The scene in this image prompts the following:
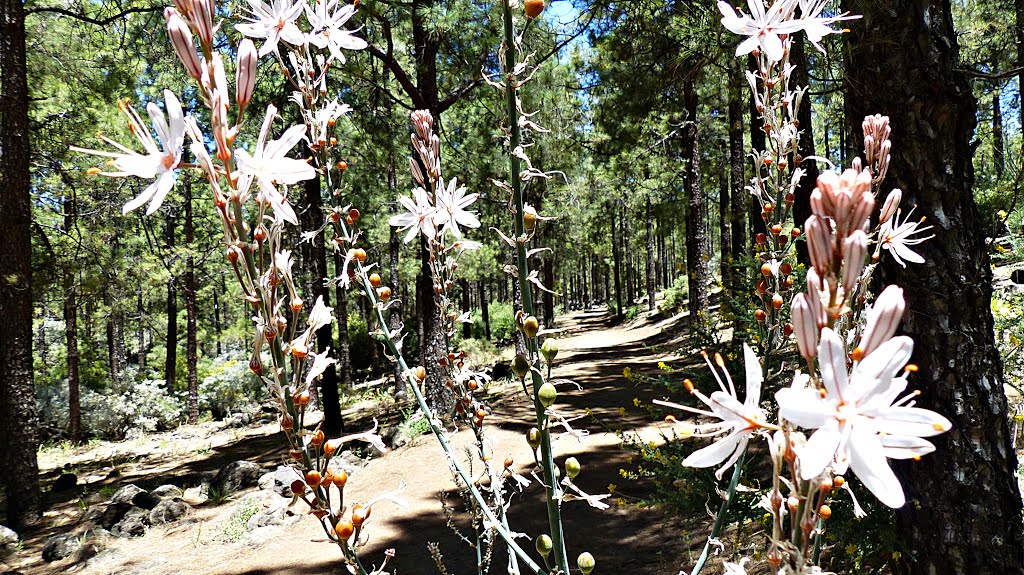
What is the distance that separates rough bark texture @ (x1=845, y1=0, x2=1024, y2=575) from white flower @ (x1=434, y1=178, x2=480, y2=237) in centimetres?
200

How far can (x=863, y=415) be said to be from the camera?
0.64m

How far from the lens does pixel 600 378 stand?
11.9 metres

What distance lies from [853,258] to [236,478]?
30.9 feet

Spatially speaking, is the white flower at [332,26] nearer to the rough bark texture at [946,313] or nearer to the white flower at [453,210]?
the white flower at [453,210]

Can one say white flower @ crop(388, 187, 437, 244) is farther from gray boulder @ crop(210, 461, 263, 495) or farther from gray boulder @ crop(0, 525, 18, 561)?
gray boulder @ crop(210, 461, 263, 495)

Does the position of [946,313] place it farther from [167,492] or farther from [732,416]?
[167,492]

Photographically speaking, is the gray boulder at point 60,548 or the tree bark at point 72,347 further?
the tree bark at point 72,347

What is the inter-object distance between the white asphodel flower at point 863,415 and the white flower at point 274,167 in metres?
0.68

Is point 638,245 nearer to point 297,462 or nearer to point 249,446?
point 249,446

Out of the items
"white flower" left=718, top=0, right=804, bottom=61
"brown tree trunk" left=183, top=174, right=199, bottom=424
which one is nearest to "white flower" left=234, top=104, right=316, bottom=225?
"white flower" left=718, top=0, right=804, bottom=61

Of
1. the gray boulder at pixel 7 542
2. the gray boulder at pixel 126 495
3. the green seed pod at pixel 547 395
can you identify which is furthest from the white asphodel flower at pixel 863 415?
the gray boulder at pixel 126 495

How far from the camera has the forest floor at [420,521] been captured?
501 cm

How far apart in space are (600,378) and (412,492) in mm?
5903

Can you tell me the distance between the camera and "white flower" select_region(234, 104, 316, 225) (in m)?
0.78
